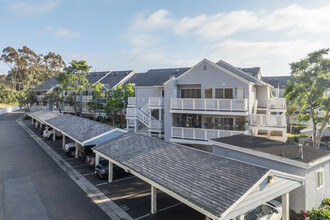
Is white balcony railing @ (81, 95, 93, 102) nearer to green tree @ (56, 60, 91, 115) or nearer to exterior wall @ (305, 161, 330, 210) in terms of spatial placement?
green tree @ (56, 60, 91, 115)

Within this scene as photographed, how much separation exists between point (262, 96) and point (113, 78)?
32.7 m

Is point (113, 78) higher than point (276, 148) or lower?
higher

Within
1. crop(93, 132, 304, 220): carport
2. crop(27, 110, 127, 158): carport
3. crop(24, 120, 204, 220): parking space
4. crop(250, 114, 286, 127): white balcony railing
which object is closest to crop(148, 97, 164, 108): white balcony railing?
crop(27, 110, 127, 158): carport

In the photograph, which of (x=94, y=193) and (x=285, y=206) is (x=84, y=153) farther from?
(x=285, y=206)

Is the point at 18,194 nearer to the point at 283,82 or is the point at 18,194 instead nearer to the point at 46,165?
the point at 46,165

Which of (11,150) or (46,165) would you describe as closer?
(46,165)

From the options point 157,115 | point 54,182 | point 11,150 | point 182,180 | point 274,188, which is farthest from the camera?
point 157,115

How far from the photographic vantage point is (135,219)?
10.2 metres

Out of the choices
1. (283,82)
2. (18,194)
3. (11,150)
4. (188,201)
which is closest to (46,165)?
(18,194)

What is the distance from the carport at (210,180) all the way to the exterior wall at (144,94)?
576 inches

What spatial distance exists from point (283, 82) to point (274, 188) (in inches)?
1788

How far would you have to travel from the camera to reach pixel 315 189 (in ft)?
34.4

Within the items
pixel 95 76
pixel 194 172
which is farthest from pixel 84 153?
pixel 95 76

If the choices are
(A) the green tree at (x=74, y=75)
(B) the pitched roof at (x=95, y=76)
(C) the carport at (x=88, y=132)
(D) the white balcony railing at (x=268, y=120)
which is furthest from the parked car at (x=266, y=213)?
(B) the pitched roof at (x=95, y=76)
